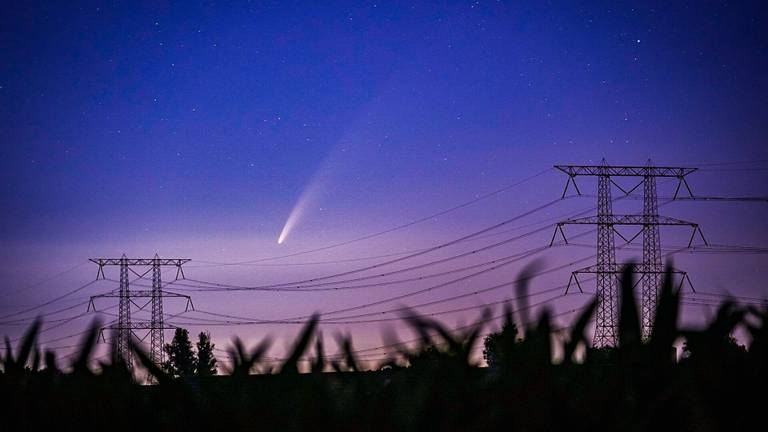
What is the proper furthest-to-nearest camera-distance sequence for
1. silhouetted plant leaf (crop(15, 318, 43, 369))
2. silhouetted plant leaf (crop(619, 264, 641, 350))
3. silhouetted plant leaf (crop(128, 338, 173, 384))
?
1. silhouetted plant leaf (crop(15, 318, 43, 369))
2. silhouetted plant leaf (crop(128, 338, 173, 384))
3. silhouetted plant leaf (crop(619, 264, 641, 350))

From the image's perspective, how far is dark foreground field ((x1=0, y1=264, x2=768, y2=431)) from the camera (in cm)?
84

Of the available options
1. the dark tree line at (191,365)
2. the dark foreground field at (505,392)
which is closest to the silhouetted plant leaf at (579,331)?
the dark foreground field at (505,392)

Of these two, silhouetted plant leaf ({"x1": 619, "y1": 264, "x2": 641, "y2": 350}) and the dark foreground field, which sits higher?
silhouetted plant leaf ({"x1": 619, "y1": 264, "x2": 641, "y2": 350})

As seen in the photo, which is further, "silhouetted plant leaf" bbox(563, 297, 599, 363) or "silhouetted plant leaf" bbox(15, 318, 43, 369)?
"silhouetted plant leaf" bbox(15, 318, 43, 369)

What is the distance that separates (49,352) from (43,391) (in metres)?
0.15

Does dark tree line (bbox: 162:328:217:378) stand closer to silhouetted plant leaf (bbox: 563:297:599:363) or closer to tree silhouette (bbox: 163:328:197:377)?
tree silhouette (bbox: 163:328:197:377)

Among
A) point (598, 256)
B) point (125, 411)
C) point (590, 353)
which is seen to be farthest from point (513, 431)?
point (598, 256)

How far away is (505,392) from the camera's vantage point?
34.9 inches

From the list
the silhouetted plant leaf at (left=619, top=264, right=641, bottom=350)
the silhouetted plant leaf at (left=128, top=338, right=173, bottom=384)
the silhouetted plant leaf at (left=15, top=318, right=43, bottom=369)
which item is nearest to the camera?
the silhouetted plant leaf at (left=619, top=264, right=641, bottom=350)

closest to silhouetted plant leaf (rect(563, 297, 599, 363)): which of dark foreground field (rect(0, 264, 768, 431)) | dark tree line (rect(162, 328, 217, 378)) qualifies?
dark foreground field (rect(0, 264, 768, 431))

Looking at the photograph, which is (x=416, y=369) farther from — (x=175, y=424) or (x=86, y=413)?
(x=86, y=413)

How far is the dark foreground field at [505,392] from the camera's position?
836 millimetres

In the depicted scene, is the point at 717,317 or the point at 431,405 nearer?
the point at 431,405

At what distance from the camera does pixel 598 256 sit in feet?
134
